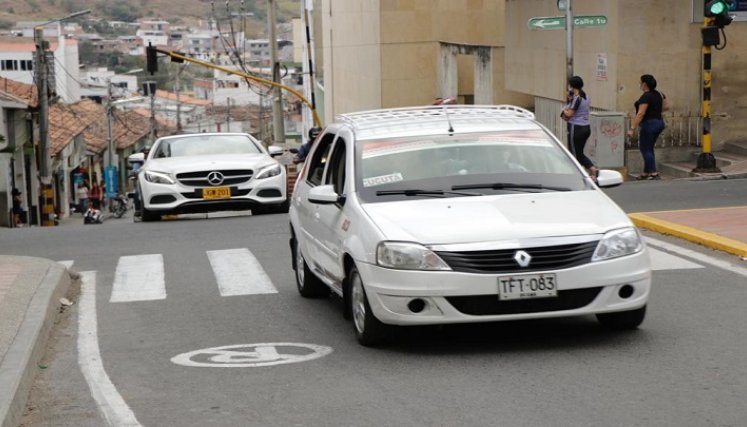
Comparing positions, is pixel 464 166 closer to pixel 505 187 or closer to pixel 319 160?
pixel 505 187

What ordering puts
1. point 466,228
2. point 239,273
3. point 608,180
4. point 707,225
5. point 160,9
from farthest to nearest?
point 160,9 → point 707,225 → point 239,273 → point 608,180 → point 466,228

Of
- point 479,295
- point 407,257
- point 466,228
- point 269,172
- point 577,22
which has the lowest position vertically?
point 269,172

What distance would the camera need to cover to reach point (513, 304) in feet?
27.5

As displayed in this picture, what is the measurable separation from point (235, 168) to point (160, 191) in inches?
48.7

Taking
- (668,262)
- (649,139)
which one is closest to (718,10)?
(649,139)

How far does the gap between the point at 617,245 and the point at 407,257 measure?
1.38 meters

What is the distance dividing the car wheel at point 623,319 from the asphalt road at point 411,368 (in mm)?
85

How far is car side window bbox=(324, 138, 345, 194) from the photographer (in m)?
10.2

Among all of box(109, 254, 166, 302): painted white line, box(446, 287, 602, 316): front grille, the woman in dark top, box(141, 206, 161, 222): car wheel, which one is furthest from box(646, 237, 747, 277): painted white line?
box(141, 206, 161, 222): car wheel

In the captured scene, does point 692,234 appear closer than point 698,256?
No

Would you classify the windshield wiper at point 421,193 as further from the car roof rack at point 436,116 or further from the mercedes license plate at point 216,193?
the mercedes license plate at point 216,193

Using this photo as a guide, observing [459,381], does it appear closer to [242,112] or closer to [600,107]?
[600,107]

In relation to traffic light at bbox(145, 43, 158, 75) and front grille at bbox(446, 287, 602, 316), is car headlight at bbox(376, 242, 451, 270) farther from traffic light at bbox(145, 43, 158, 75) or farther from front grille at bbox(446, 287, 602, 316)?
traffic light at bbox(145, 43, 158, 75)

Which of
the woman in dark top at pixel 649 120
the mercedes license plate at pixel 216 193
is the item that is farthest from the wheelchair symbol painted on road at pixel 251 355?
the woman in dark top at pixel 649 120
